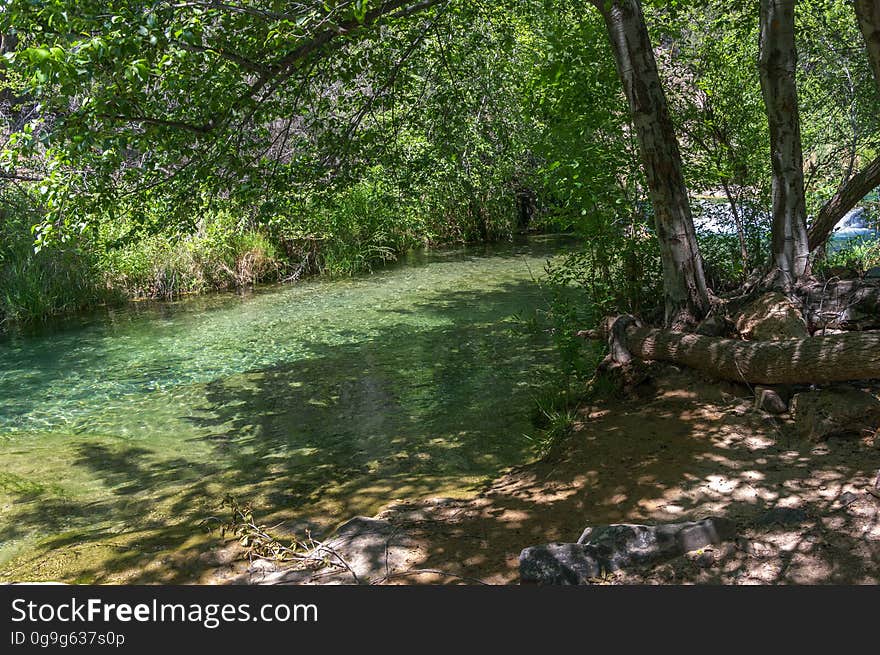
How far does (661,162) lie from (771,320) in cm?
167

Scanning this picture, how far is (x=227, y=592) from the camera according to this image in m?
3.38

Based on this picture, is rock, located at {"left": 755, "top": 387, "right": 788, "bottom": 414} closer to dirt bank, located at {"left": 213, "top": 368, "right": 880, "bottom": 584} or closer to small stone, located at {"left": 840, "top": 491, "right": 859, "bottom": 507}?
dirt bank, located at {"left": 213, "top": 368, "right": 880, "bottom": 584}

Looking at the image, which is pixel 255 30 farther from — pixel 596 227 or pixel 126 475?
pixel 126 475

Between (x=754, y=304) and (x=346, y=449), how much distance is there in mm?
3977

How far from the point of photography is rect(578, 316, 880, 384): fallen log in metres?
5.06

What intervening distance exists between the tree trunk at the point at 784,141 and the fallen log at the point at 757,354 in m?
1.13

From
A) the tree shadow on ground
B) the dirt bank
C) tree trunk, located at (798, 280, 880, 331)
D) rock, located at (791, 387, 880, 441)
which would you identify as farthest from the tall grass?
rock, located at (791, 387, 880, 441)

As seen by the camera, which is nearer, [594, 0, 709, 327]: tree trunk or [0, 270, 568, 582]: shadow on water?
[0, 270, 568, 582]: shadow on water

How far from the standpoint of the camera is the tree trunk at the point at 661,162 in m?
6.38

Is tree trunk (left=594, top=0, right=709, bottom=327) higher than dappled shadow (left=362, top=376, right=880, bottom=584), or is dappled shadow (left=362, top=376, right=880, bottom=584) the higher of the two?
tree trunk (left=594, top=0, right=709, bottom=327)

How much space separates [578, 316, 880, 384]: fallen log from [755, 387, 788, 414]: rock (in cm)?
9

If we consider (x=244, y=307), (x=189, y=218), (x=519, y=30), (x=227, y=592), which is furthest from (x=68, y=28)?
(x=519, y=30)

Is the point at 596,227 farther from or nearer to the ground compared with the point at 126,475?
farther from the ground

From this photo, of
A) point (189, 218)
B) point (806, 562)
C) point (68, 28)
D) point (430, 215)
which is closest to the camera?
point (806, 562)
